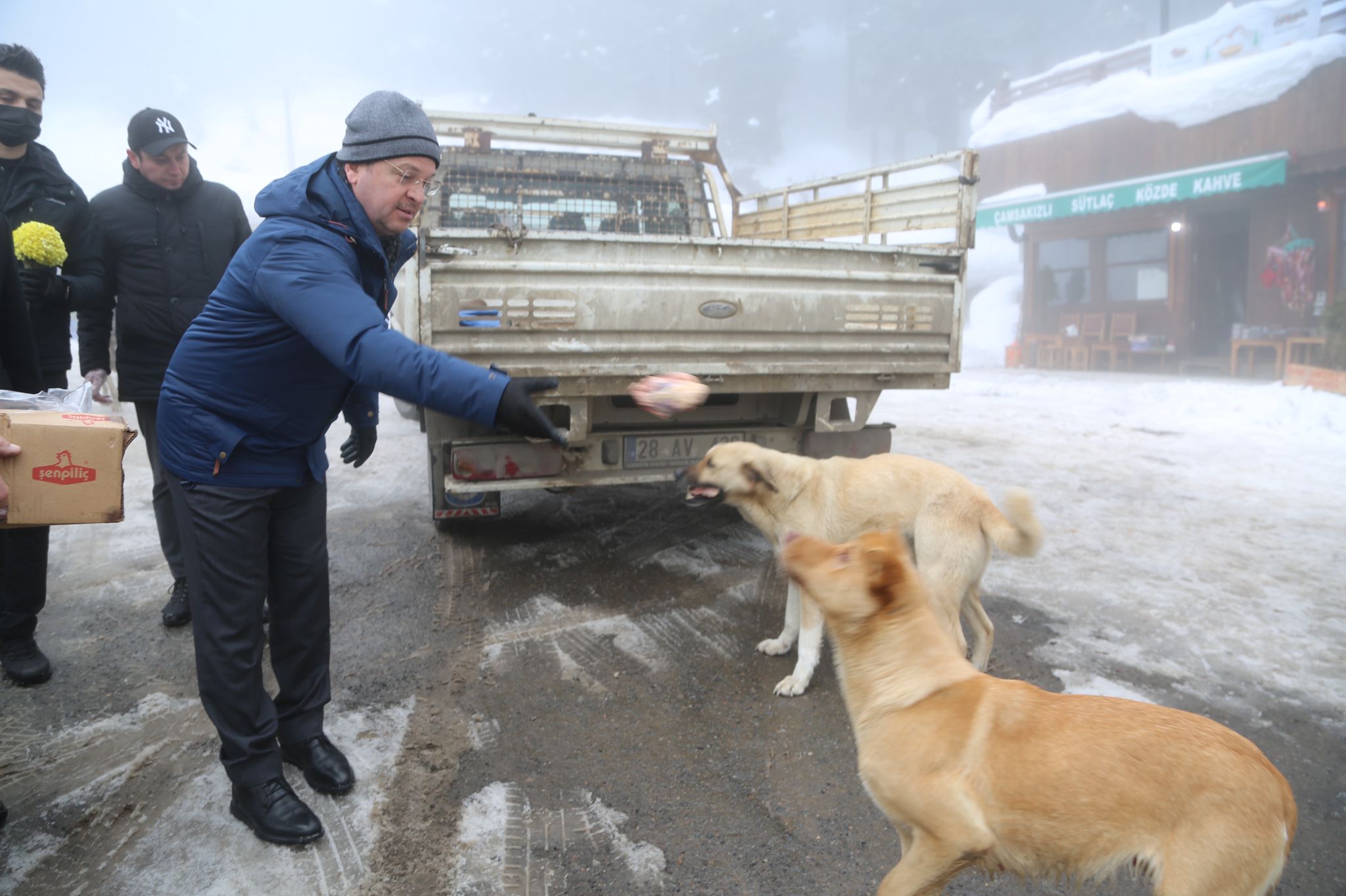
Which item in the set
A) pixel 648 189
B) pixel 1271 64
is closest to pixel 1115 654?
pixel 648 189

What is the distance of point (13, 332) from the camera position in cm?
284

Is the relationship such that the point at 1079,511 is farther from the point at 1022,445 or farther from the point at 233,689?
the point at 233,689

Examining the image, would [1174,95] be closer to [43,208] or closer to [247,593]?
[43,208]

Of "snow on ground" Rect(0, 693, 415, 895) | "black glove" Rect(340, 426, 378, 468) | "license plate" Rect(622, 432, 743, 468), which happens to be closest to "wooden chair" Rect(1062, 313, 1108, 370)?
"license plate" Rect(622, 432, 743, 468)

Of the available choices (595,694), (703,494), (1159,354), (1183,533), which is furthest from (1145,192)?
(595,694)

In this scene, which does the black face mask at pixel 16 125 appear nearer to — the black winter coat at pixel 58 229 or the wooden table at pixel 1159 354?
the black winter coat at pixel 58 229

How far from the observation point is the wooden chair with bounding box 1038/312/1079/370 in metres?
19.7

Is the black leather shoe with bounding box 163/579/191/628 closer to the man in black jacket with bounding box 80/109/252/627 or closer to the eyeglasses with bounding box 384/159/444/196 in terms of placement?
the man in black jacket with bounding box 80/109/252/627

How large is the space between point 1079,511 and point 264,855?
18.3ft

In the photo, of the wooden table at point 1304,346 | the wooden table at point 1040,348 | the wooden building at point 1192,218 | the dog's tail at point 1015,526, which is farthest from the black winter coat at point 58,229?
the wooden table at point 1040,348

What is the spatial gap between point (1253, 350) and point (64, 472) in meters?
19.6

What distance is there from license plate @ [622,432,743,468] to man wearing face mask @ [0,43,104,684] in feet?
8.78

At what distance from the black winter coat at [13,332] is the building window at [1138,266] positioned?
21514 millimetres

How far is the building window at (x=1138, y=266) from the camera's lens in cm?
1889
